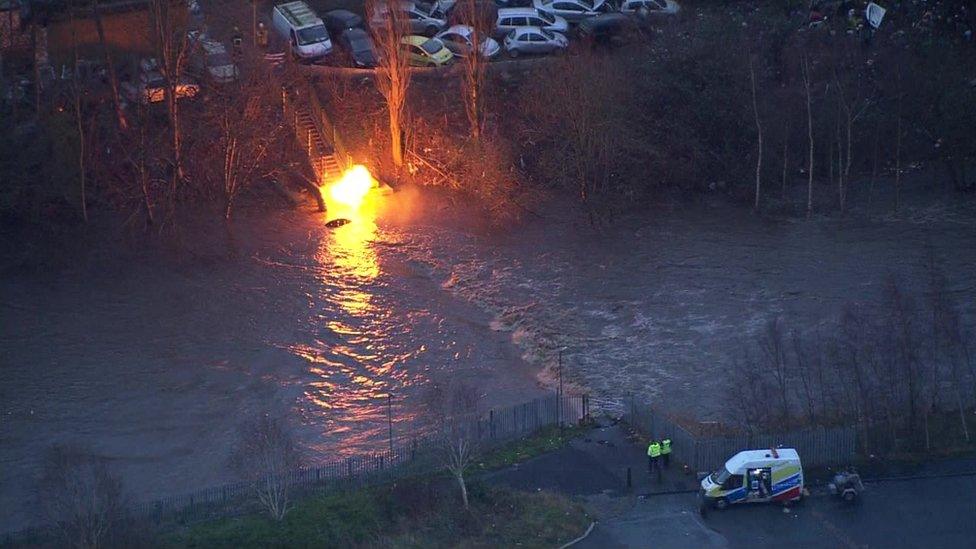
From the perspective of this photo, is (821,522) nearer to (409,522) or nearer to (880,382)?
(880,382)

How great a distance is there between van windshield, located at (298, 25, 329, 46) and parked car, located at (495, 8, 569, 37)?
6314mm

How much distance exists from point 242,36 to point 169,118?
20.9 ft

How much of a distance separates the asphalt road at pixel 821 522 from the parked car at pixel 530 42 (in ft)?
85.4

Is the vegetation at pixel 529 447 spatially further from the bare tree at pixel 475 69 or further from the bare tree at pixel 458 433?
the bare tree at pixel 475 69

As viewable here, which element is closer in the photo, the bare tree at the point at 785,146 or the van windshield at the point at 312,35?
the bare tree at the point at 785,146

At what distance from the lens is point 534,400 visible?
27500 millimetres

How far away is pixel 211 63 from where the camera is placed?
43.3 m

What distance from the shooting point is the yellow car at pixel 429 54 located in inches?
1784

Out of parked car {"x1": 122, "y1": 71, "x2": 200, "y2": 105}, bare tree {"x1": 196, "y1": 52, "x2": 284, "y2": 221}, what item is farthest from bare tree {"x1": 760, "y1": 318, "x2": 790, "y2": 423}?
parked car {"x1": 122, "y1": 71, "x2": 200, "y2": 105}

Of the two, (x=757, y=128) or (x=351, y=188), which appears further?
(x=757, y=128)

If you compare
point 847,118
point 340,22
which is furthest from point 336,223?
point 847,118

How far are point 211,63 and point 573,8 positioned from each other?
1419 cm

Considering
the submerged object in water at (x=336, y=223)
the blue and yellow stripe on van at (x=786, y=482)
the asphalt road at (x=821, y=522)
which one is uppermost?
the submerged object in water at (x=336, y=223)

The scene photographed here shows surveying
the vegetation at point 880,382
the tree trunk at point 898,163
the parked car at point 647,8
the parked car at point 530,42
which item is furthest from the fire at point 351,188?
the tree trunk at point 898,163
